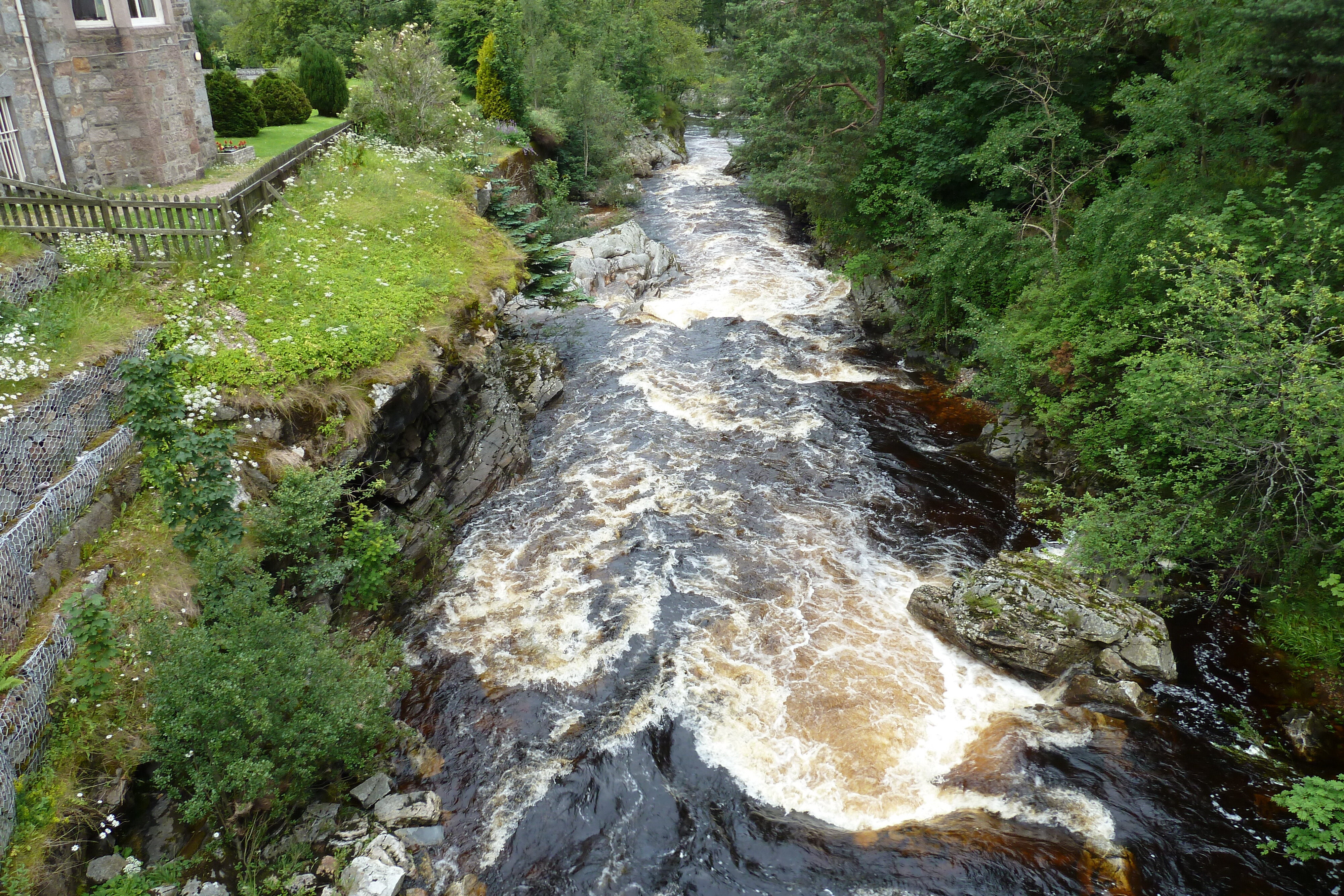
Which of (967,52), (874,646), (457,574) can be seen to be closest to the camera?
(874,646)

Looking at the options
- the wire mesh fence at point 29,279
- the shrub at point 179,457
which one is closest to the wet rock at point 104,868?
the shrub at point 179,457

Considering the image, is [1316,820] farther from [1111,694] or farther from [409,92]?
[409,92]

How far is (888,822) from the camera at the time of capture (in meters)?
8.52

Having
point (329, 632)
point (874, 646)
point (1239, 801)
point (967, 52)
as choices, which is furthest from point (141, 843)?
point (967, 52)

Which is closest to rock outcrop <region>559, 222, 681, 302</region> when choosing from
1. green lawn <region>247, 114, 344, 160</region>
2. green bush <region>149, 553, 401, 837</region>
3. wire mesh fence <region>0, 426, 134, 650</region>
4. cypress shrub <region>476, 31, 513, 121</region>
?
green lawn <region>247, 114, 344, 160</region>

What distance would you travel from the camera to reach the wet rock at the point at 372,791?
338 inches

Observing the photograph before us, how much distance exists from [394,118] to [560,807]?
2287 cm

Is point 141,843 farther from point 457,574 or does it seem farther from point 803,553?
point 803,553

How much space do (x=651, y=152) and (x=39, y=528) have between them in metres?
41.2

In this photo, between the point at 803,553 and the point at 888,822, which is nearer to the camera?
the point at 888,822

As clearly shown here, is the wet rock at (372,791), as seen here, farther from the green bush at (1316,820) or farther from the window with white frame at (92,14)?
the window with white frame at (92,14)

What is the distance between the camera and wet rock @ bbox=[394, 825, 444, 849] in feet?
27.2

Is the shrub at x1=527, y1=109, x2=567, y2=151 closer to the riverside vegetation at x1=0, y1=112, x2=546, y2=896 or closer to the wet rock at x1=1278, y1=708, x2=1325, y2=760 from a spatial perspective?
the riverside vegetation at x1=0, y1=112, x2=546, y2=896

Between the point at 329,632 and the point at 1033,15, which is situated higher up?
the point at 1033,15
